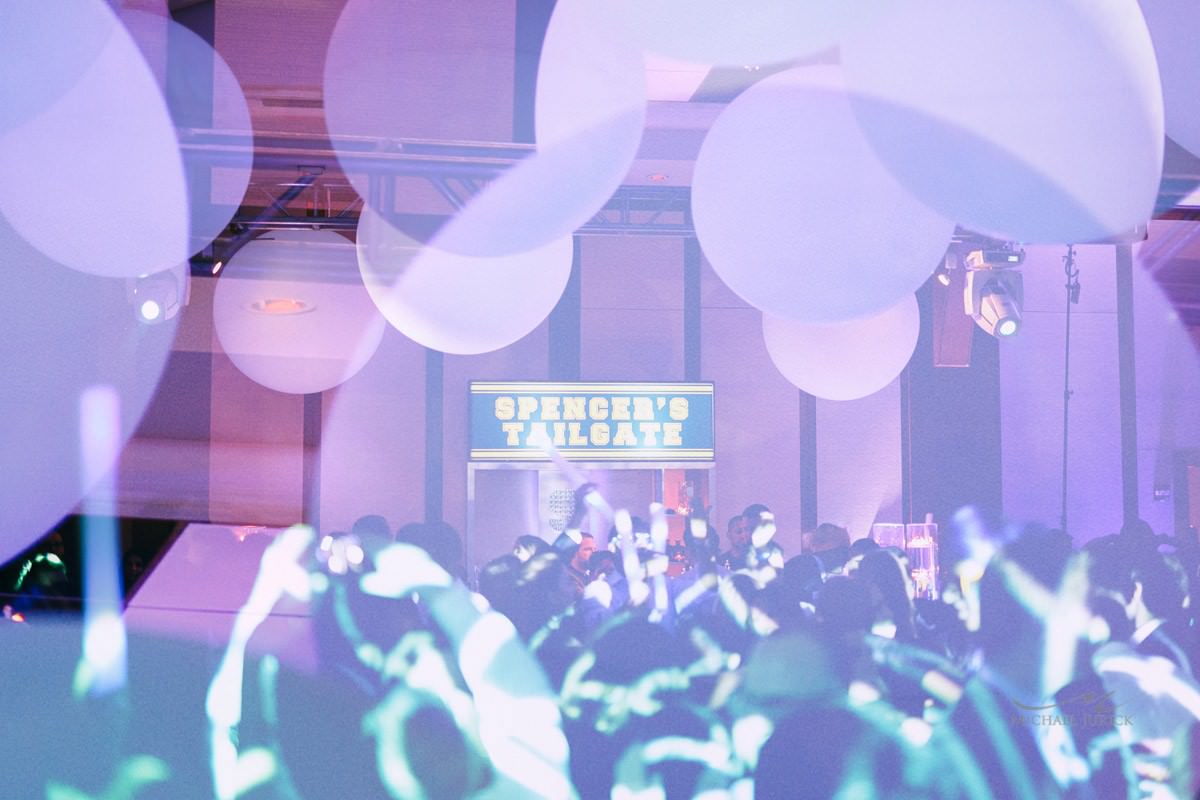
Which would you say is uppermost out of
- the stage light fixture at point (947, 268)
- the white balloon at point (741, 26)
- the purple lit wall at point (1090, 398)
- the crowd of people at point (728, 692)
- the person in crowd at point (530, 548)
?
the stage light fixture at point (947, 268)

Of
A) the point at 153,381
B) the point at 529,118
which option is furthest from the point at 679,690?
the point at 153,381

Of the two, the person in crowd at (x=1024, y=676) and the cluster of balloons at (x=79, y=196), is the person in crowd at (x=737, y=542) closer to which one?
the person in crowd at (x=1024, y=676)

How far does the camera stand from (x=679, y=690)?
1866 mm

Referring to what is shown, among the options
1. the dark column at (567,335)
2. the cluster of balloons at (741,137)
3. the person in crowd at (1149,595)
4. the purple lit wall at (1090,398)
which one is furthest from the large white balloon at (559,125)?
the purple lit wall at (1090,398)

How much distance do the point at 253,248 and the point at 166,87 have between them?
1.60 m

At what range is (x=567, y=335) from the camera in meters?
5.14

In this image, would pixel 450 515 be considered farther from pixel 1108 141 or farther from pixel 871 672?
pixel 1108 141

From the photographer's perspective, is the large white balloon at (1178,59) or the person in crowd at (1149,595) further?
the person in crowd at (1149,595)

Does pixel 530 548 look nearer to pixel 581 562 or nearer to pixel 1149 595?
pixel 581 562

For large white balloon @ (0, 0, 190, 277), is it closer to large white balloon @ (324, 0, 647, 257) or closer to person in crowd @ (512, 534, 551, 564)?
large white balloon @ (324, 0, 647, 257)

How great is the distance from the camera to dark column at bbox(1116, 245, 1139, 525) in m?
5.17

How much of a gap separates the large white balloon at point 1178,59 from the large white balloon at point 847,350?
1.75 m

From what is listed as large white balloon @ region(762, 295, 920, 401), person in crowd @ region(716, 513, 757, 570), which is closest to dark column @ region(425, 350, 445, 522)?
person in crowd @ region(716, 513, 757, 570)

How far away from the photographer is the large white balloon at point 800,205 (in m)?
1.60
